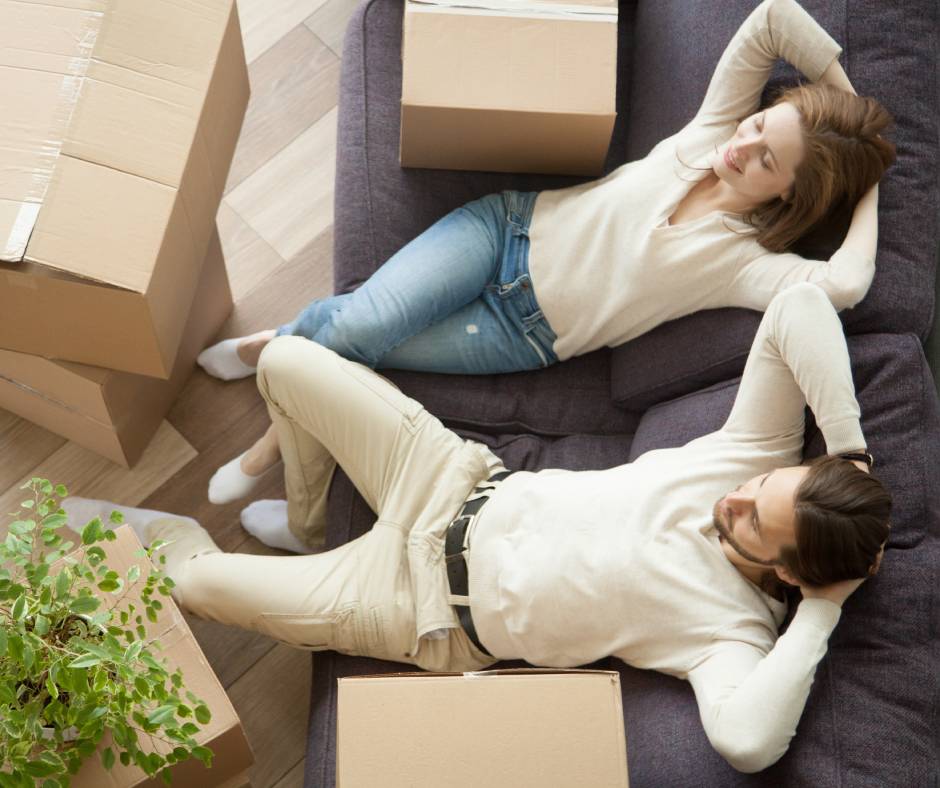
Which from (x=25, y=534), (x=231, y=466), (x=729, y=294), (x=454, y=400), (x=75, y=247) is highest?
(x=75, y=247)

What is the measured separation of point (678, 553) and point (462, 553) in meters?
0.33

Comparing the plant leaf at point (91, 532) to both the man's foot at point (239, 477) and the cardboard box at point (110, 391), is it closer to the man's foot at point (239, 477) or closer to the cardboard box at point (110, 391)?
the cardboard box at point (110, 391)

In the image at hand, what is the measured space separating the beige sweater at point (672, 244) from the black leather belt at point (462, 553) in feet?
1.08

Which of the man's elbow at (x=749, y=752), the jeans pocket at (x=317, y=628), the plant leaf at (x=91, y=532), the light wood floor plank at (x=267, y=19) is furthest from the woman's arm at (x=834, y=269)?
the light wood floor plank at (x=267, y=19)

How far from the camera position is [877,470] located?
1.42m

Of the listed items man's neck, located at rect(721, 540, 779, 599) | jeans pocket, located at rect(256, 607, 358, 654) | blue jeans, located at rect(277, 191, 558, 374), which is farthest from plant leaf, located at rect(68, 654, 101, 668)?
man's neck, located at rect(721, 540, 779, 599)

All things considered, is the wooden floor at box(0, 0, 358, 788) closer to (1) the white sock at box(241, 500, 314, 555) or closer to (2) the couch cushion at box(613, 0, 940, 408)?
(1) the white sock at box(241, 500, 314, 555)

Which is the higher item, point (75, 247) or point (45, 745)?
point (75, 247)

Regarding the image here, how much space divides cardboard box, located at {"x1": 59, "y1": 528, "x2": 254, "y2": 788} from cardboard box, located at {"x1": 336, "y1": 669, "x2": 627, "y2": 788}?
0.33m

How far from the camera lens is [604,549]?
4.77 ft

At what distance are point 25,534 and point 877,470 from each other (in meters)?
1.14

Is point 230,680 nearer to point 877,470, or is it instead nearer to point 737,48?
point 877,470

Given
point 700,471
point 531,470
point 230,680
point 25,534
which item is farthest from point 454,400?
point 25,534

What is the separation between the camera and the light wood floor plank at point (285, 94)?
222cm
